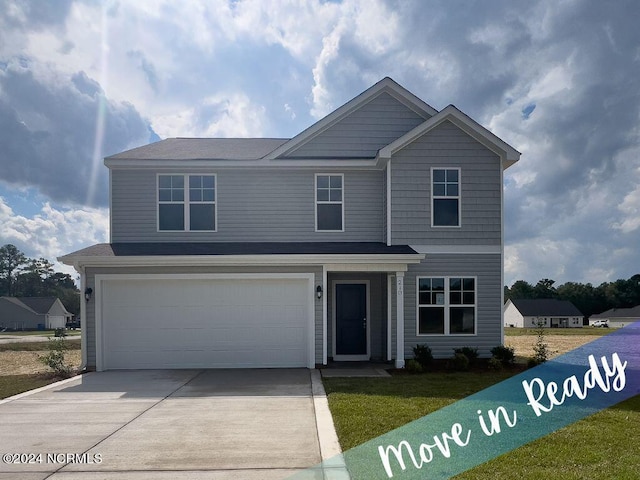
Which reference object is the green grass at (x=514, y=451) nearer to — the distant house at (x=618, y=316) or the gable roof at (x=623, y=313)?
the distant house at (x=618, y=316)

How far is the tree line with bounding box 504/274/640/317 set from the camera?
255 ft

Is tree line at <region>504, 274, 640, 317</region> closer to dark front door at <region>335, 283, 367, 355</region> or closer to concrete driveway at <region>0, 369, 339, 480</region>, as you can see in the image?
dark front door at <region>335, 283, 367, 355</region>

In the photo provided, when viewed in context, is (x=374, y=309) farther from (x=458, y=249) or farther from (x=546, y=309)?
(x=546, y=309)

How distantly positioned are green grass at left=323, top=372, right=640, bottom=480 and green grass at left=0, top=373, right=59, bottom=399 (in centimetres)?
611

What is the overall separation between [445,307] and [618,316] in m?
69.6

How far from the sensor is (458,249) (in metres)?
12.5

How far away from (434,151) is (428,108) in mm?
1840

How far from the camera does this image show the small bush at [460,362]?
11078 mm

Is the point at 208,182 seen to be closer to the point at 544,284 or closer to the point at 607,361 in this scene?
the point at 607,361

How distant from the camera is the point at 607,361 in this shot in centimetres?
1295

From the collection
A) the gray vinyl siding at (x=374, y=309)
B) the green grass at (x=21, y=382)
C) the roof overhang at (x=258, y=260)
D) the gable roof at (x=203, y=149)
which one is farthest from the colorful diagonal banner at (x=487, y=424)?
the gable roof at (x=203, y=149)

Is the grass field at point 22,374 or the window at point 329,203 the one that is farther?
the window at point 329,203

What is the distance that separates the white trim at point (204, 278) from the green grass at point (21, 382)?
118 cm

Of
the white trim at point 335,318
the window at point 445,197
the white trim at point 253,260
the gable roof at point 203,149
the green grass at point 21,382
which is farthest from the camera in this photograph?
the gable roof at point 203,149
